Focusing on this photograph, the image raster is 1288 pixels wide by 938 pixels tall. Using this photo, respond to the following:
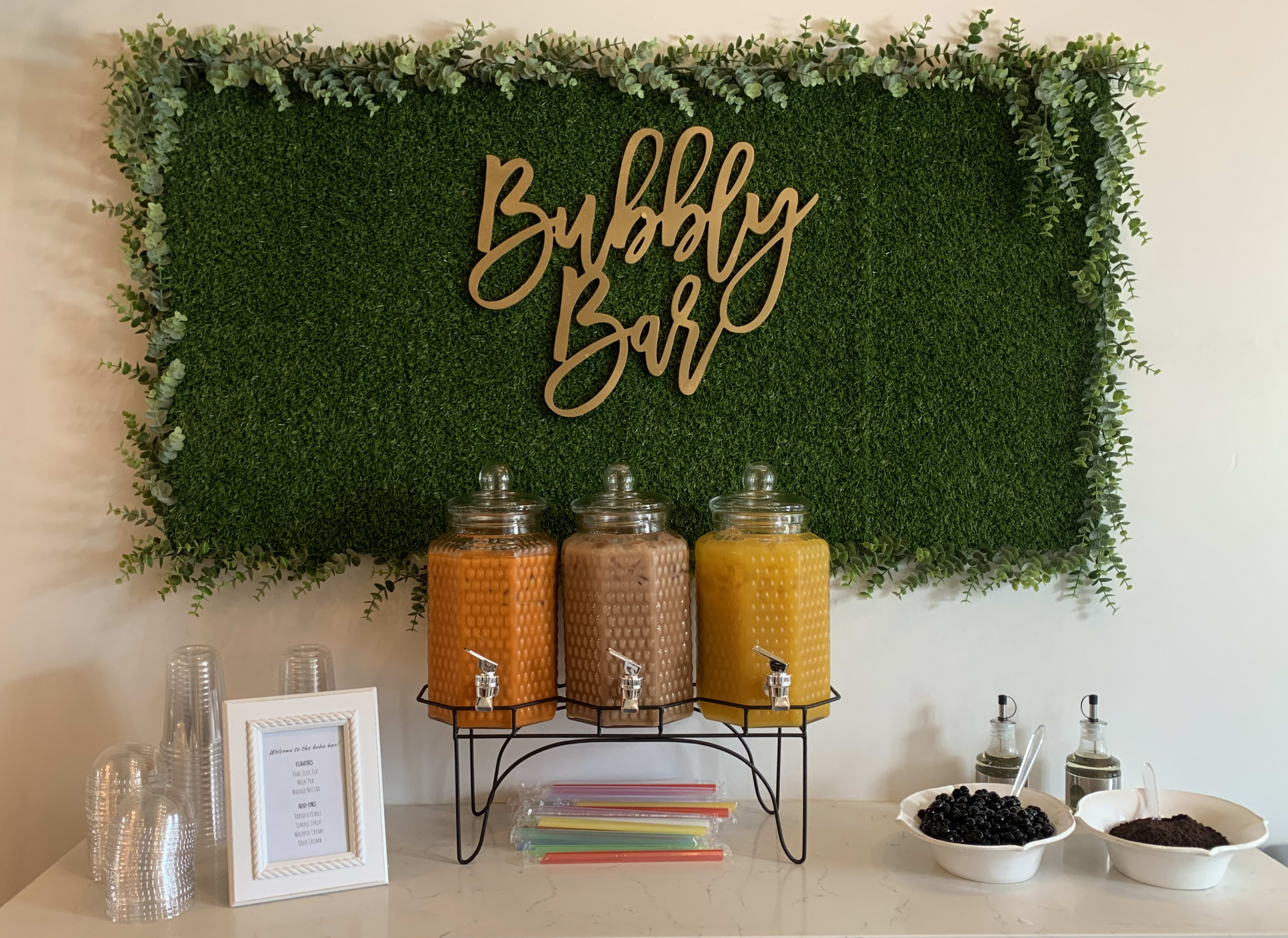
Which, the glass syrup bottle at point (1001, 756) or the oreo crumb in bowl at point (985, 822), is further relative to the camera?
the glass syrup bottle at point (1001, 756)

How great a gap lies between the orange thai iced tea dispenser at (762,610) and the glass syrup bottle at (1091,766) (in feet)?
1.46

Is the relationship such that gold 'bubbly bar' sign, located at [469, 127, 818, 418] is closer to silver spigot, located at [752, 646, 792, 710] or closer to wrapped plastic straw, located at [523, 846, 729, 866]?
silver spigot, located at [752, 646, 792, 710]

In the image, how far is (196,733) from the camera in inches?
52.1

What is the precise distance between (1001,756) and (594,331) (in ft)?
3.06

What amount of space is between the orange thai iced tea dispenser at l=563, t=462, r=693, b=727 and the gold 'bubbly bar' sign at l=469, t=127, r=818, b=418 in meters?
0.25

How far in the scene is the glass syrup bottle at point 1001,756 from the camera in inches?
56.2

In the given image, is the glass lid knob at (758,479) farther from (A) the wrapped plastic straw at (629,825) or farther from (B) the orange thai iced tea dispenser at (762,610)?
(A) the wrapped plastic straw at (629,825)

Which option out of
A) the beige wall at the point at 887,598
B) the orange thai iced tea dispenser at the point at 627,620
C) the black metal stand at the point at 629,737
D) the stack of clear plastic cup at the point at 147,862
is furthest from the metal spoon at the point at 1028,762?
the stack of clear plastic cup at the point at 147,862

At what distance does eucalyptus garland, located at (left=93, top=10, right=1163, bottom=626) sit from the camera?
141cm

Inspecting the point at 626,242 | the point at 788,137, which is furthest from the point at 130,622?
the point at 788,137

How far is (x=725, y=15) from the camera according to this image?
1.46 meters

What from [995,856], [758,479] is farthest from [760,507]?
[995,856]

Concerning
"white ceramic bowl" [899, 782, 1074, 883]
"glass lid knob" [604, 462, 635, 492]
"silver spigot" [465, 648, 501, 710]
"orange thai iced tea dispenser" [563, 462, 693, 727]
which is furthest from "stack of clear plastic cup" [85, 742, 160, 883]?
"white ceramic bowl" [899, 782, 1074, 883]

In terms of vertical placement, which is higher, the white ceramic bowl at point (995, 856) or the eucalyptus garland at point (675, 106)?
the eucalyptus garland at point (675, 106)
